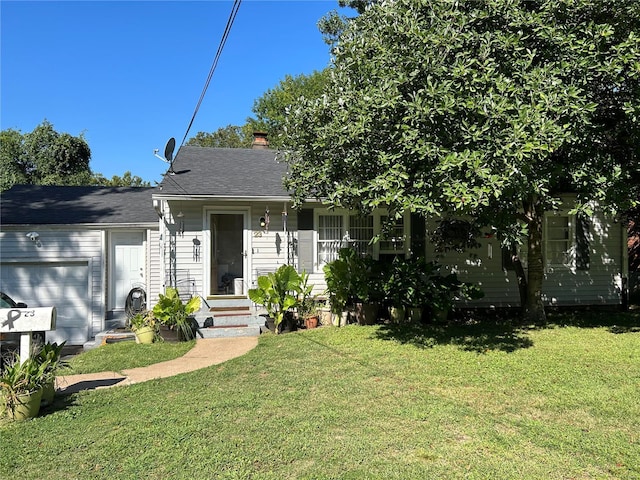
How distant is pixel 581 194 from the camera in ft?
22.5

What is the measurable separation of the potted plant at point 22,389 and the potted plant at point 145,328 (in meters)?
3.71

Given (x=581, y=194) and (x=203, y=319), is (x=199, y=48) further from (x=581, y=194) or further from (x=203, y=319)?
(x=581, y=194)

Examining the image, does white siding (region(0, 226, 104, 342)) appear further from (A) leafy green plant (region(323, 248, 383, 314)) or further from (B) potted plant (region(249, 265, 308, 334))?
(A) leafy green plant (region(323, 248, 383, 314))

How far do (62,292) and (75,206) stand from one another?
263cm

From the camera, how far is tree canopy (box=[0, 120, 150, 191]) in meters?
24.1

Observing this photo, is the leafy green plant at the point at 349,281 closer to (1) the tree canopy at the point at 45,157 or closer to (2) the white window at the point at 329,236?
(2) the white window at the point at 329,236

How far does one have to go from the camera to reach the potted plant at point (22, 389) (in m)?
4.20

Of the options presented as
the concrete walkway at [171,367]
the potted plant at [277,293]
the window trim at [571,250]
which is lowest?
the concrete walkway at [171,367]

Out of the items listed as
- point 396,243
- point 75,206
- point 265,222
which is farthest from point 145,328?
point 396,243

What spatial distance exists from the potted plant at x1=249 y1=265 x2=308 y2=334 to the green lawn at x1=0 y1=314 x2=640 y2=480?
5.83 ft

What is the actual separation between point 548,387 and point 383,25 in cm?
530

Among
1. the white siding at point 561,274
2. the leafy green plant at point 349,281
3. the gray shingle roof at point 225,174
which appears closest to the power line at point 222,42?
the gray shingle roof at point 225,174

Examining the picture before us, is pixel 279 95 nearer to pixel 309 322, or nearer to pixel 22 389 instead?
pixel 309 322

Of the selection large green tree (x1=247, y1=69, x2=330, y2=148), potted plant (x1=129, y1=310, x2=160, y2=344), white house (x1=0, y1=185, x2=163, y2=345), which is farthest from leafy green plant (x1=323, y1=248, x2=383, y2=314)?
large green tree (x1=247, y1=69, x2=330, y2=148)
